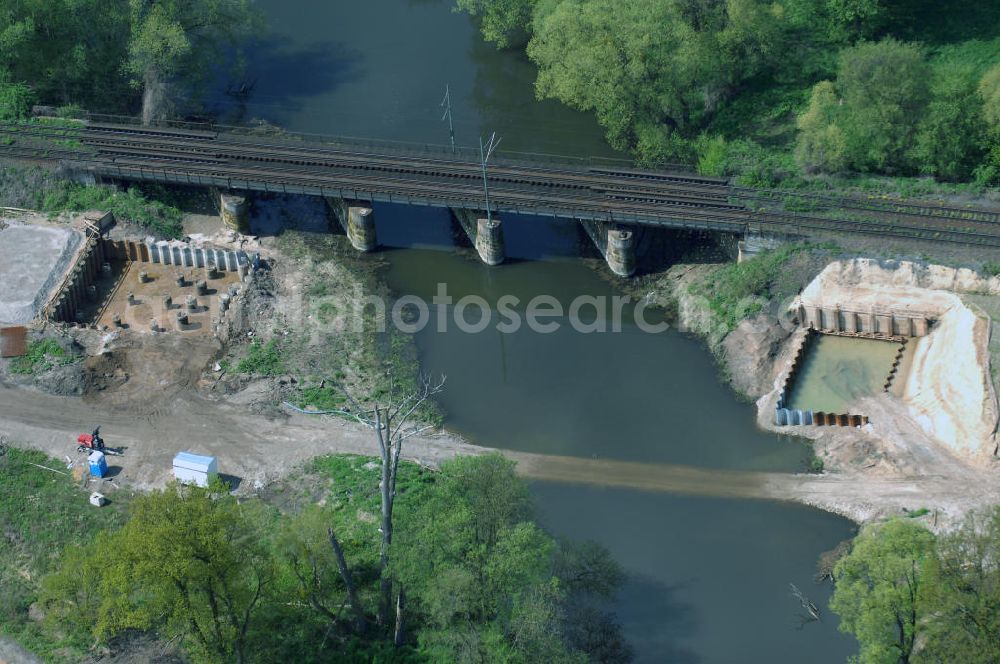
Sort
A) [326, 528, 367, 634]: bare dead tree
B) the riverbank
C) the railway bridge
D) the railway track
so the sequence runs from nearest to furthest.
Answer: [326, 528, 367, 634]: bare dead tree
the riverbank
the railway track
the railway bridge

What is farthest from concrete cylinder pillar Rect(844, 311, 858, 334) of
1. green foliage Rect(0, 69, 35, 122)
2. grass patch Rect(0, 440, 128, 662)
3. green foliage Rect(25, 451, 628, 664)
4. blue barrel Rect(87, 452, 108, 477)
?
green foliage Rect(0, 69, 35, 122)

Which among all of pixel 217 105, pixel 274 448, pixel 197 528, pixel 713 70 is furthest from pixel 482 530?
pixel 217 105

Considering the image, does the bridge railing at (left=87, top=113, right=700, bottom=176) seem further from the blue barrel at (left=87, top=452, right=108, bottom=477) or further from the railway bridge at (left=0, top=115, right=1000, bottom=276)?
the blue barrel at (left=87, top=452, right=108, bottom=477)

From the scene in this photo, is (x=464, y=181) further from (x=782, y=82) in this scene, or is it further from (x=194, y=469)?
(x=194, y=469)

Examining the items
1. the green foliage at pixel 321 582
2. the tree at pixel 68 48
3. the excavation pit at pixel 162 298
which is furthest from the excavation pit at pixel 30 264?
the green foliage at pixel 321 582

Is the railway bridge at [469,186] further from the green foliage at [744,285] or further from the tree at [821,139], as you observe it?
the tree at [821,139]

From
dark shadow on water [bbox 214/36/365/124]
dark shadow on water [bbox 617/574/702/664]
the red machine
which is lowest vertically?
dark shadow on water [bbox 617/574/702/664]

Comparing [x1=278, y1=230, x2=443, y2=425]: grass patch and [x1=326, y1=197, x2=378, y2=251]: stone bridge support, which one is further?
[x1=326, y1=197, x2=378, y2=251]: stone bridge support

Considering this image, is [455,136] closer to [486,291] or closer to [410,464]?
[486,291]
